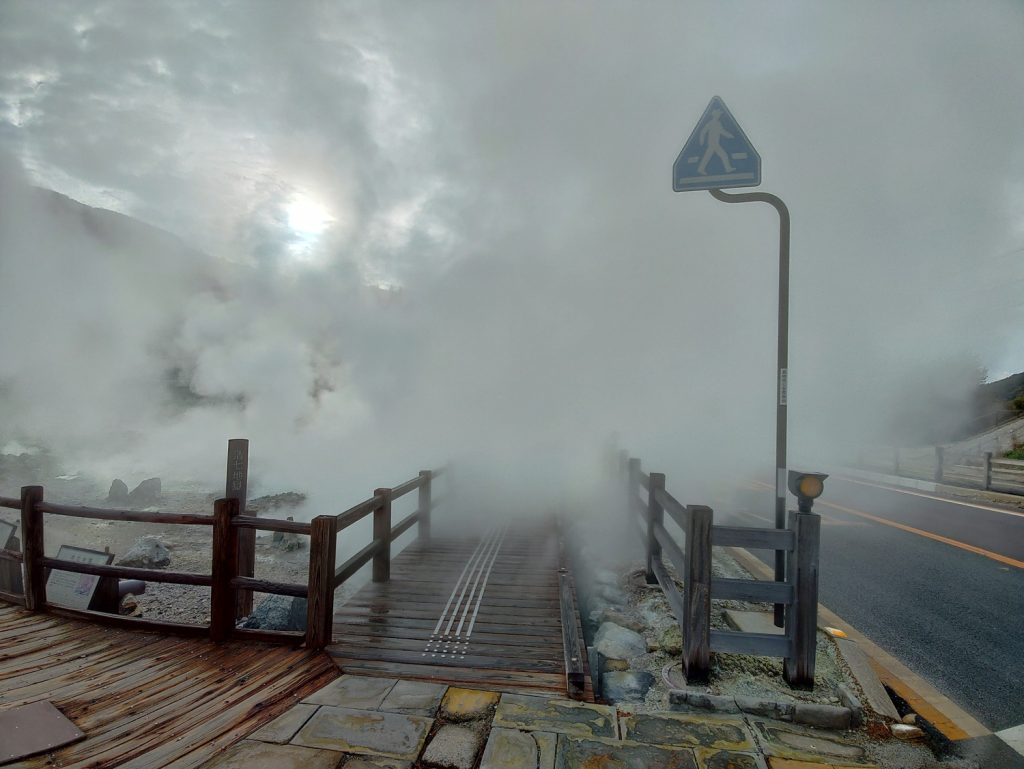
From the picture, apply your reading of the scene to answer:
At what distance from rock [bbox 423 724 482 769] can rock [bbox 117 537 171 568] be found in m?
8.06

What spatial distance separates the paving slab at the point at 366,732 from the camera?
2.43 m

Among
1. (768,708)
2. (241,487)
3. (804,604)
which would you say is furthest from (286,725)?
(804,604)

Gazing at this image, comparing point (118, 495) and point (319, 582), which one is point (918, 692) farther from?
point (118, 495)

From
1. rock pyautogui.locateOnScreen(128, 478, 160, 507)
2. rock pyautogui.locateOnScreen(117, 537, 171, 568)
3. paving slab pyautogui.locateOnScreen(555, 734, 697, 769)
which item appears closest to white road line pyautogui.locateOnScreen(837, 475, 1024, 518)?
paving slab pyautogui.locateOnScreen(555, 734, 697, 769)

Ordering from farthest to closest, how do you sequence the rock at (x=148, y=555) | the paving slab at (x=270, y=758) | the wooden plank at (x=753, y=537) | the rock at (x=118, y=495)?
the rock at (x=118, y=495) → the rock at (x=148, y=555) → the wooden plank at (x=753, y=537) → the paving slab at (x=270, y=758)

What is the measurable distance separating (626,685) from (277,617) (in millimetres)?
3279

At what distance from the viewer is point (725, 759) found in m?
2.40

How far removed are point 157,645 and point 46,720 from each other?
983 mm

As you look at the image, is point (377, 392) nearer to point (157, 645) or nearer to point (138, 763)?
point (157, 645)

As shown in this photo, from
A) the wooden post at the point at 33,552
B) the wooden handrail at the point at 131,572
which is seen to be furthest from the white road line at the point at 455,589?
the wooden post at the point at 33,552

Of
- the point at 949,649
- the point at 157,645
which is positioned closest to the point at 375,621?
the point at 157,645

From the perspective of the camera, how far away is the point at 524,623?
4.23 metres

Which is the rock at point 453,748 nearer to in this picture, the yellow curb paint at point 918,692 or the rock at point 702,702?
the rock at point 702,702

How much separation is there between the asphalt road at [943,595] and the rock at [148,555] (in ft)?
31.7
